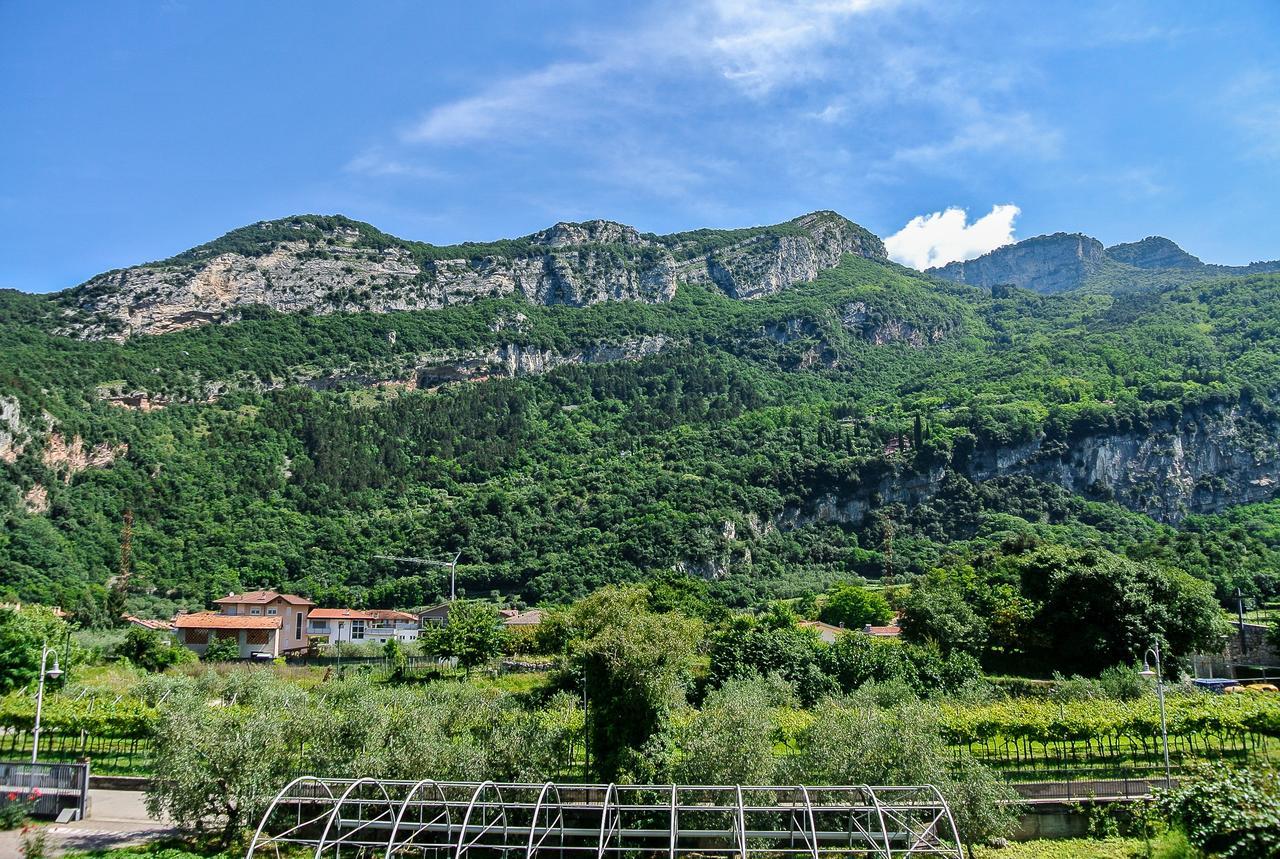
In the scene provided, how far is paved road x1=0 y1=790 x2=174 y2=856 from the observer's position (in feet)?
83.4

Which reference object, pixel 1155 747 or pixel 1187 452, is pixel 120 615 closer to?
pixel 1155 747

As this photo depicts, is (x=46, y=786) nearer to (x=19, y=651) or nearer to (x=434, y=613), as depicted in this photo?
(x=19, y=651)

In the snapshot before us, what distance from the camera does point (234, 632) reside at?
2749 inches

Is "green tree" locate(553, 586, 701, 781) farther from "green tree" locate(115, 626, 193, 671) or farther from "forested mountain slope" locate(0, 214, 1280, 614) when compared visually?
"forested mountain slope" locate(0, 214, 1280, 614)

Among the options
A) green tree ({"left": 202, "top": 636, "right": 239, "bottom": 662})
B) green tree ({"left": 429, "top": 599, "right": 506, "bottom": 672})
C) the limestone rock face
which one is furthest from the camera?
the limestone rock face

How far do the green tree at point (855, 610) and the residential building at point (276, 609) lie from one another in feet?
166

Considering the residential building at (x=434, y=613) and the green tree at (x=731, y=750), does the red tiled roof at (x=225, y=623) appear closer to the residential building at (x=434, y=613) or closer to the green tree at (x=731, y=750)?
the residential building at (x=434, y=613)

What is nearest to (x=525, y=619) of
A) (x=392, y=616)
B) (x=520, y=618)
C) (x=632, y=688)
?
(x=520, y=618)

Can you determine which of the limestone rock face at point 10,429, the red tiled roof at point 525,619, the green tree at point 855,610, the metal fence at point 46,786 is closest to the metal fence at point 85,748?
the metal fence at point 46,786

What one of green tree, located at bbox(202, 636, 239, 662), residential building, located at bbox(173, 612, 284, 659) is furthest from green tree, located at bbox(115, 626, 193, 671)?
residential building, located at bbox(173, 612, 284, 659)

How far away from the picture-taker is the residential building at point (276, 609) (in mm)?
74812

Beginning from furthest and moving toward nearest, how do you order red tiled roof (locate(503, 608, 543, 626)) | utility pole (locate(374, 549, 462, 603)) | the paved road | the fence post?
utility pole (locate(374, 549, 462, 603)), red tiled roof (locate(503, 608, 543, 626)), the fence post, the paved road

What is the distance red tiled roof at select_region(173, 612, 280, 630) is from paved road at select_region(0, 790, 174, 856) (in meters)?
39.0

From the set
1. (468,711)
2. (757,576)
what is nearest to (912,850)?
(468,711)
